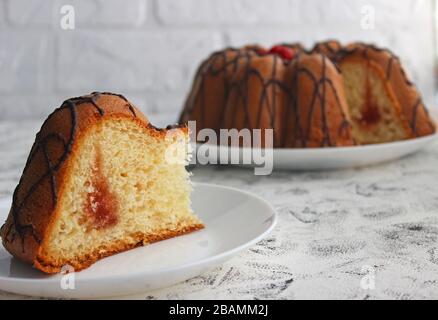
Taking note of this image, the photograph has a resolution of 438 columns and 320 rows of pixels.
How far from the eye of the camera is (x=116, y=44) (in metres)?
2.45

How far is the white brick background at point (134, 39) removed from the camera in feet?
7.87

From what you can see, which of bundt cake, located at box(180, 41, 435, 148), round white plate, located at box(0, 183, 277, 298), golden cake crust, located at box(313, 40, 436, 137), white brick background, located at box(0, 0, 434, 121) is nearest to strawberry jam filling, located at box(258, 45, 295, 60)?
bundt cake, located at box(180, 41, 435, 148)

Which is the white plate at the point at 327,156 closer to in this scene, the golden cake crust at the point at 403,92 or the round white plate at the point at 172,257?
the golden cake crust at the point at 403,92

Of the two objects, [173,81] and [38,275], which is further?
[173,81]

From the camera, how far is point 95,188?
867mm

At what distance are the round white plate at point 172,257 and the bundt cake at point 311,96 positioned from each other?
0.44m

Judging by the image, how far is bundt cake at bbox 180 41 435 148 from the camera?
1.47m

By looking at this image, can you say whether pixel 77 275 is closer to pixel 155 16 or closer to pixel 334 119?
pixel 334 119

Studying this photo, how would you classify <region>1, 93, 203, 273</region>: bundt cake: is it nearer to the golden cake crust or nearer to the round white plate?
the round white plate

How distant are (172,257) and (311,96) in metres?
0.71

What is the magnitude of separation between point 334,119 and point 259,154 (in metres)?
0.20

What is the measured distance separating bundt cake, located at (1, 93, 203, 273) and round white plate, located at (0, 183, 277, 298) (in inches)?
0.9

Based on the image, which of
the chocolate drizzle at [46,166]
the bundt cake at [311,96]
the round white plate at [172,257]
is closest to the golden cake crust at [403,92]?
the bundt cake at [311,96]

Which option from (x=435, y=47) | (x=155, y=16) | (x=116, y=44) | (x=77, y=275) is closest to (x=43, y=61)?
(x=116, y=44)
